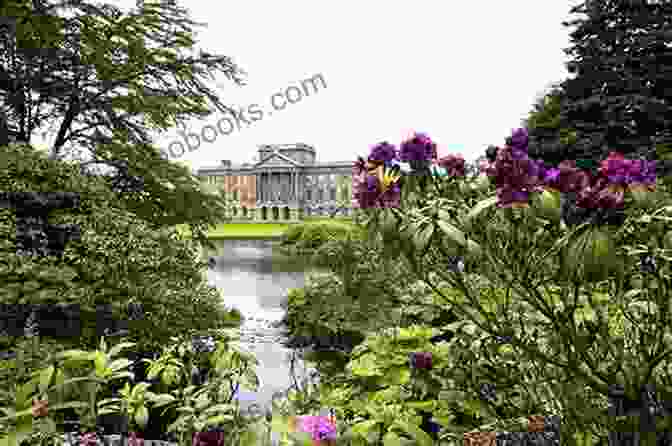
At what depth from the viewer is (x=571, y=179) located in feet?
4.57

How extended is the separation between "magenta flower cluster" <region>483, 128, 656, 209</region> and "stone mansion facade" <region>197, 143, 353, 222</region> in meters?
63.9

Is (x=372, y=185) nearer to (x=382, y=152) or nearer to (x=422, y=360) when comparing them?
(x=382, y=152)

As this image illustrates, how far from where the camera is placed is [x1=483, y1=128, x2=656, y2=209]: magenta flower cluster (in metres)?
1.01

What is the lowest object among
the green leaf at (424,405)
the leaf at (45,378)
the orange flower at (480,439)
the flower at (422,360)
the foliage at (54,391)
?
the green leaf at (424,405)

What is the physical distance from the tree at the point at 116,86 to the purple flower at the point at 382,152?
522 centimetres

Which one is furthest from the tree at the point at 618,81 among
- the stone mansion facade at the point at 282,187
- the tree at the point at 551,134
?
the stone mansion facade at the point at 282,187

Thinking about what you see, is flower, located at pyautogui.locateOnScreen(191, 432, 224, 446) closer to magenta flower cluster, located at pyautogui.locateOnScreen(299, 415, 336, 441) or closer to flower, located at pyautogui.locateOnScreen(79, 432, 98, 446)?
magenta flower cluster, located at pyautogui.locateOnScreen(299, 415, 336, 441)

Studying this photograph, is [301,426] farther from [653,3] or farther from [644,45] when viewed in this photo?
[653,3]

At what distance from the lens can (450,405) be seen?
77.8 inches

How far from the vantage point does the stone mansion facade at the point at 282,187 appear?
2616 inches

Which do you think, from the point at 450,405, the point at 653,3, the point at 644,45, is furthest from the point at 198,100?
the point at 653,3

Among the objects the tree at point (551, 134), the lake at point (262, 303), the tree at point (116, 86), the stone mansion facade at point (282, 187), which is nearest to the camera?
the lake at point (262, 303)

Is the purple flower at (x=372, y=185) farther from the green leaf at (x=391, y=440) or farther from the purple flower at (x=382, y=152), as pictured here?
the green leaf at (x=391, y=440)

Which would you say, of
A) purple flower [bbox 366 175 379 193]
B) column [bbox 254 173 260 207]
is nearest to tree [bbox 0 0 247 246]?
purple flower [bbox 366 175 379 193]
